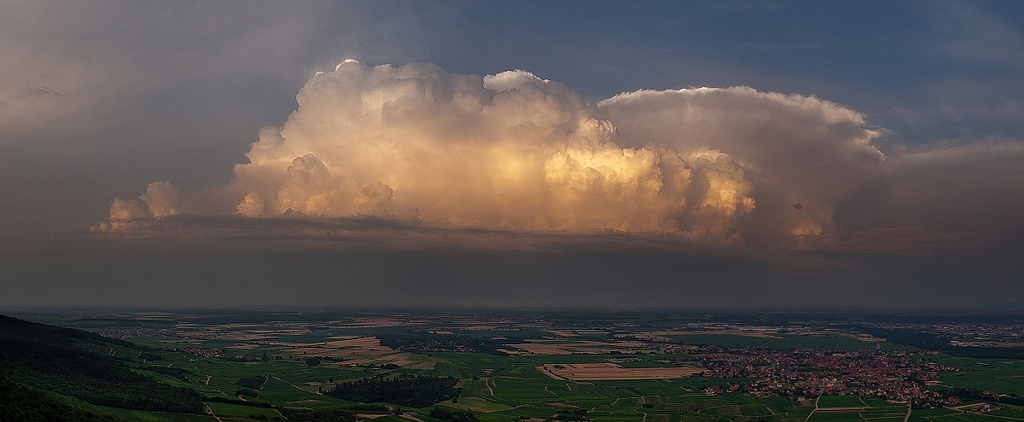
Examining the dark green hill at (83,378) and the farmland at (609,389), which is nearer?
the dark green hill at (83,378)

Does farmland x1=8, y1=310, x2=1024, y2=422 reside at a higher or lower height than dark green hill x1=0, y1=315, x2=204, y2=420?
lower

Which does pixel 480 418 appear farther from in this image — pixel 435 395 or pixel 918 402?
pixel 918 402

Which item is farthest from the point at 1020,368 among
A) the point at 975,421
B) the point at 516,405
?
the point at 516,405

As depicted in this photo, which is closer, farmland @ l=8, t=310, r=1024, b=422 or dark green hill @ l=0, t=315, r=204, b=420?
dark green hill @ l=0, t=315, r=204, b=420

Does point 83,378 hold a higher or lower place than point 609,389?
higher

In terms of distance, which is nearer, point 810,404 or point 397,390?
point 810,404

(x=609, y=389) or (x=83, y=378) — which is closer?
(x=83, y=378)

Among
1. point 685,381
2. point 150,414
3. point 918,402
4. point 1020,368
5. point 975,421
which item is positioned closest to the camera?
point 150,414

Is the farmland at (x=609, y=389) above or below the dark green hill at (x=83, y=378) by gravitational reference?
below
